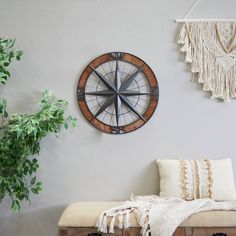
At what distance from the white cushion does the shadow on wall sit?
34.3 inches

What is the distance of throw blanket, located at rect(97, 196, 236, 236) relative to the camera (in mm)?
2258

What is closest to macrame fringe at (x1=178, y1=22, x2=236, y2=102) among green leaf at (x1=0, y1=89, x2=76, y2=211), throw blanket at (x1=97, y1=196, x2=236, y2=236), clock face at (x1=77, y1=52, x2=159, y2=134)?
clock face at (x1=77, y1=52, x2=159, y2=134)

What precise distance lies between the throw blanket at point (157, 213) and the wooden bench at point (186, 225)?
0.04 metres

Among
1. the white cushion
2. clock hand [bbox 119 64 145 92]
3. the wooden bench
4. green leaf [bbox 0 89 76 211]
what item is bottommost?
the wooden bench

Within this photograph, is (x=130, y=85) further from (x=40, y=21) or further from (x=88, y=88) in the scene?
(x=40, y=21)

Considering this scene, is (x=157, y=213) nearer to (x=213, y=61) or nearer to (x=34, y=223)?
(x=34, y=223)

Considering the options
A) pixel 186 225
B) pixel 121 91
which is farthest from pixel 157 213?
pixel 121 91

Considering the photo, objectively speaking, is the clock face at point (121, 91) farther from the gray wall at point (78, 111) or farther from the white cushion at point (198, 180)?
the white cushion at point (198, 180)

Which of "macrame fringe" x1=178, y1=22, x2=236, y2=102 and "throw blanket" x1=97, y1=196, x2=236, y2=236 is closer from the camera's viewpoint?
"throw blanket" x1=97, y1=196, x2=236, y2=236

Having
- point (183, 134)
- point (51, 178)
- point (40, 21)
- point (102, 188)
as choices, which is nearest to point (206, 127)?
point (183, 134)

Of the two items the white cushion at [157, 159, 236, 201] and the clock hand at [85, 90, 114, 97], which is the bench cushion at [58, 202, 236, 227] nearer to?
the white cushion at [157, 159, 236, 201]

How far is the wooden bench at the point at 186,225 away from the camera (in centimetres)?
229

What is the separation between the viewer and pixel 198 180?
2637 mm

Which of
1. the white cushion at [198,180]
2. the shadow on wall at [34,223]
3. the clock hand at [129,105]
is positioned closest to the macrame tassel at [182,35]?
the clock hand at [129,105]
